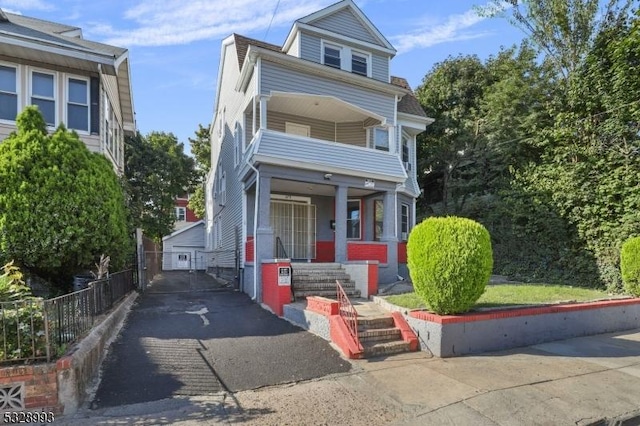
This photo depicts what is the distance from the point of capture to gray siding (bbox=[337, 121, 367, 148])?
15.1m

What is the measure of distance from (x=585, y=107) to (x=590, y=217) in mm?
4061

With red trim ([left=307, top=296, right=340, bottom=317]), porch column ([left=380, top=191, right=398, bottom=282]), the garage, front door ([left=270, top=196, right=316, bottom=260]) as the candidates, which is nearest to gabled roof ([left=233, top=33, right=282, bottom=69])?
front door ([left=270, top=196, right=316, bottom=260])

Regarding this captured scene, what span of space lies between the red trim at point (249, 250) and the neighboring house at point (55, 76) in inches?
209

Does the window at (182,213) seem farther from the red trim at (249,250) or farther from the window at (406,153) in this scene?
the red trim at (249,250)

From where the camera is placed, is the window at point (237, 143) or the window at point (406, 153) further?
the window at point (406, 153)

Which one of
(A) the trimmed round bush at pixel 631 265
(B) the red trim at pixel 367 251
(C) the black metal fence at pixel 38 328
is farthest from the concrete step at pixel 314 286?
(A) the trimmed round bush at pixel 631 265

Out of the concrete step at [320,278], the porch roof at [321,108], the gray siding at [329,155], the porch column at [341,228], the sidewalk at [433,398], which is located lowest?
the sidewalk at [433,398]

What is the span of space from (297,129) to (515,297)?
29.7 feet

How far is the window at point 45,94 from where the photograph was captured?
1102cm

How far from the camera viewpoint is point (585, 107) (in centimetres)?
1380

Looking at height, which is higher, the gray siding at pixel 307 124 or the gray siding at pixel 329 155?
the gray siding at pixel 307 124

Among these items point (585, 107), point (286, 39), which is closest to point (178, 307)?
point (286, 39)

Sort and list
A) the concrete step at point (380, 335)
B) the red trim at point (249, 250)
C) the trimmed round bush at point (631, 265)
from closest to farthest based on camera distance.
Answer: the concrete step at point (380, 335) < the trimmed round bush at point (631, 265) < the red trim at point (249, 250)

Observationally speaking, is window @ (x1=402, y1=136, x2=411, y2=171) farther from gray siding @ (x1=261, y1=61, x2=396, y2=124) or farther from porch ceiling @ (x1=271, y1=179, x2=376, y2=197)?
porch ceiling @ (x1=271, y1=179, x2=376, y2=197)
